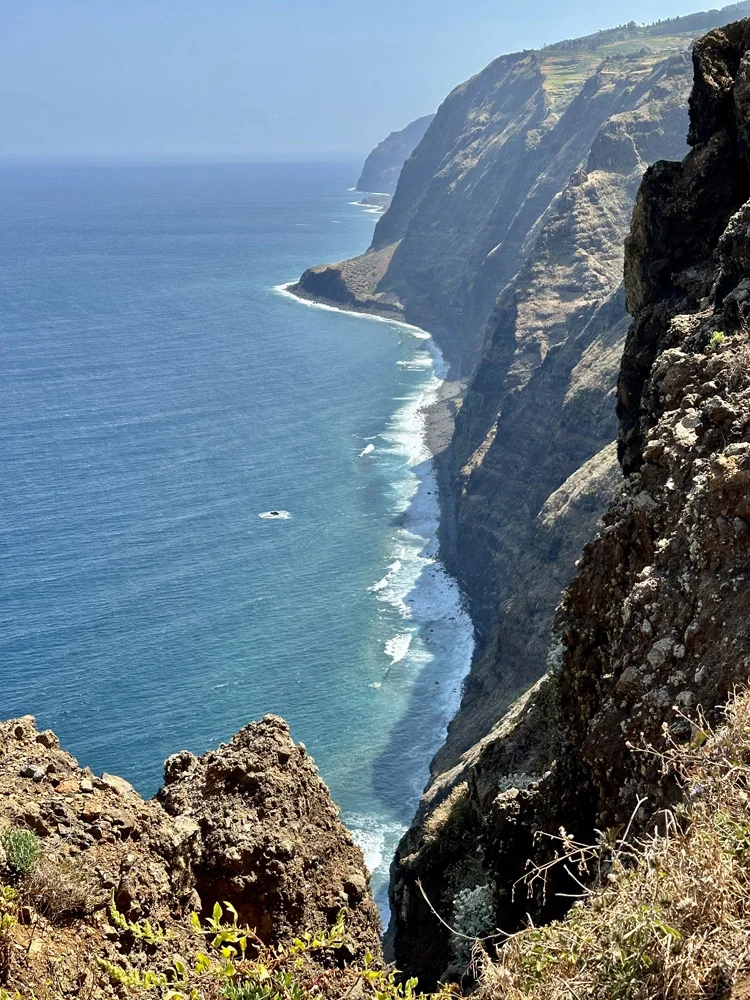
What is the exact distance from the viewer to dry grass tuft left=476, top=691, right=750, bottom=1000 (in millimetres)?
6953

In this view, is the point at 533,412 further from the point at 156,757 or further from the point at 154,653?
the point at 156,757

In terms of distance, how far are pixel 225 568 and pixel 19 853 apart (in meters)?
78.9

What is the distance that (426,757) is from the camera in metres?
66.8

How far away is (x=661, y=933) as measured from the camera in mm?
7238

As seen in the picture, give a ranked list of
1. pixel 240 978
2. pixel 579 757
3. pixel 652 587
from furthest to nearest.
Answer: pixel 579 757 < pixel 652 587 < pixel 240 978

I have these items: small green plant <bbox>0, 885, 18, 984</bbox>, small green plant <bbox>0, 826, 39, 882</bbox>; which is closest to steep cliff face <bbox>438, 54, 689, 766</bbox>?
small green plant <bbox>0, 826, 39, 882</bbox>

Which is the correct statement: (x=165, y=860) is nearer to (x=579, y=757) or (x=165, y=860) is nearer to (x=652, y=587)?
(x=579, y=757)

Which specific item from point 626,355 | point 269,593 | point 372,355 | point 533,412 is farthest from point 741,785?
point 372,355

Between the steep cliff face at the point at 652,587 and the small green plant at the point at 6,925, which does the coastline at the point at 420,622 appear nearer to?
the steep cliff face at the point at 652,587

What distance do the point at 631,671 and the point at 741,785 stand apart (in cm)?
607

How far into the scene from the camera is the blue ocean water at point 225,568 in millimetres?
67250

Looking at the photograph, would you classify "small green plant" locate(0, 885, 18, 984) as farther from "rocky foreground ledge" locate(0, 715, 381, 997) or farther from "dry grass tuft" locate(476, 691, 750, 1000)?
"dry grass tuft" locate(476, 691, 750, 1000)

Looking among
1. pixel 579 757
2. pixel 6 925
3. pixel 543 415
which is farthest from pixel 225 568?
pixel 6 925

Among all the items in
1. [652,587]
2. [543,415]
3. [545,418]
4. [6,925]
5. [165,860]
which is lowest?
[545,418]
